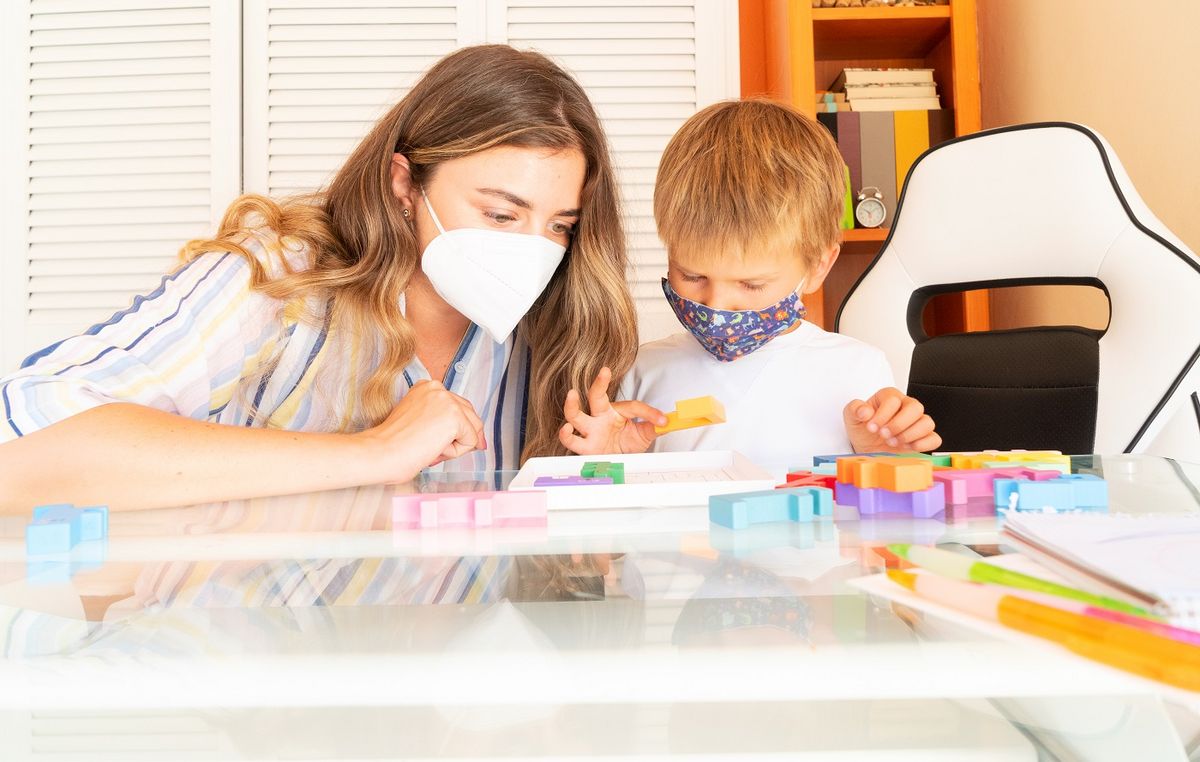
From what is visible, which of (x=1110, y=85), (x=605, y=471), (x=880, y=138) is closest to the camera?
(x=605, y=471)

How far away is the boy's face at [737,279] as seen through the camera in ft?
3.79

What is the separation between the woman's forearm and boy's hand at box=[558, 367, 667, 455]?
0.98 feet

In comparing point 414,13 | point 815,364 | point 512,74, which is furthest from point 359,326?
point 414,13

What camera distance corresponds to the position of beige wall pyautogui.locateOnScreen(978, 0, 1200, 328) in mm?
1423

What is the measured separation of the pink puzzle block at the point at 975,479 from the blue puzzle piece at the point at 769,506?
0.10 meters

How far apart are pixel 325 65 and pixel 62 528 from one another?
75.9 inches

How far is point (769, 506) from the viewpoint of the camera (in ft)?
2.04

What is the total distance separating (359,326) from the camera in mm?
1239

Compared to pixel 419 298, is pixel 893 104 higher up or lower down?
higher up

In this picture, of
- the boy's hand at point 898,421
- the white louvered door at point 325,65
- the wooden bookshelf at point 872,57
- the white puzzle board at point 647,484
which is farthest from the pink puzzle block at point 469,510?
the white louvered door at point 325,65

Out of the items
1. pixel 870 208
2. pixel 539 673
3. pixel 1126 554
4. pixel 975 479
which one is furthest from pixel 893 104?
pixel 539 673

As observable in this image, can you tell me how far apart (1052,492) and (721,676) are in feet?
1.38

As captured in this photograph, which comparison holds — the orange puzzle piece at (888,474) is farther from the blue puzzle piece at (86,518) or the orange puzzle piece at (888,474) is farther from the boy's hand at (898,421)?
the blue puzzle piece at (86,518)

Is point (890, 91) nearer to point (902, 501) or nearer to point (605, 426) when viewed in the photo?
point (605, 426)
